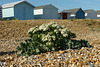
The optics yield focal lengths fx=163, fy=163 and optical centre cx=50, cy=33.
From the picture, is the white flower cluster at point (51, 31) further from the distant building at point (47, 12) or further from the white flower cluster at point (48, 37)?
the distant building at point (47, 12)

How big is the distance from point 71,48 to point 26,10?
23.9 metres

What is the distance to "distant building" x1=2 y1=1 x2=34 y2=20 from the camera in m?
28.0

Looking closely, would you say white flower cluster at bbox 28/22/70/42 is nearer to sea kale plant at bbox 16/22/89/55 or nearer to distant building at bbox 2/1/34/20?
sea kale plant at bbox 16/22/89/55

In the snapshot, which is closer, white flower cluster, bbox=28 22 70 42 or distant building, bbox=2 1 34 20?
white flower cluster, bbox=28 22 70 42

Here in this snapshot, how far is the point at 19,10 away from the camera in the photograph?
2828 centimetres

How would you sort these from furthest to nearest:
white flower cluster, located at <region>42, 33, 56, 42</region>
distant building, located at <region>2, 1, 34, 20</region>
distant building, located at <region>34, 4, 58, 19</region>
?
distant building, located at <region>34, 4, 58, 19</region> < distant building, located at <region>2, 1, 34, 20</region> < white flower cluster, located at <region>42, 33, 56, 42</region>

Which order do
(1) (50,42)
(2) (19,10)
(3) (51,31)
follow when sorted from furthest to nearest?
(2) (19,10) < (3) (51,31) < (1) (50,42)

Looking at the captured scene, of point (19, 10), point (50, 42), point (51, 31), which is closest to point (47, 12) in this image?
point (19, 10)

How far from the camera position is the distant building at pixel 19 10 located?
91.8 ft

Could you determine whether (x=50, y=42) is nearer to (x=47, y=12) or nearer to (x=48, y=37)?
(x=48, y=37)

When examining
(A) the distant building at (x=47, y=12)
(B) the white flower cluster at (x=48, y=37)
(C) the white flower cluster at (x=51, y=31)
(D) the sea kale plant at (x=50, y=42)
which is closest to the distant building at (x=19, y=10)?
(A) the distant building at (x=47, y=12)

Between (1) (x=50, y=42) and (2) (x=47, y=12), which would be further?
(2) (x=47, y=12)

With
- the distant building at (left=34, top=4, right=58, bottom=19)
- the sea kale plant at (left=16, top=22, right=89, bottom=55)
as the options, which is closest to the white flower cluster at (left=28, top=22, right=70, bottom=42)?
the sea kale plant at (left=16, top=22, right=89, bottom=55)

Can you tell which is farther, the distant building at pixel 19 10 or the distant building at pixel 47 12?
the distant building at pixel 47 12
